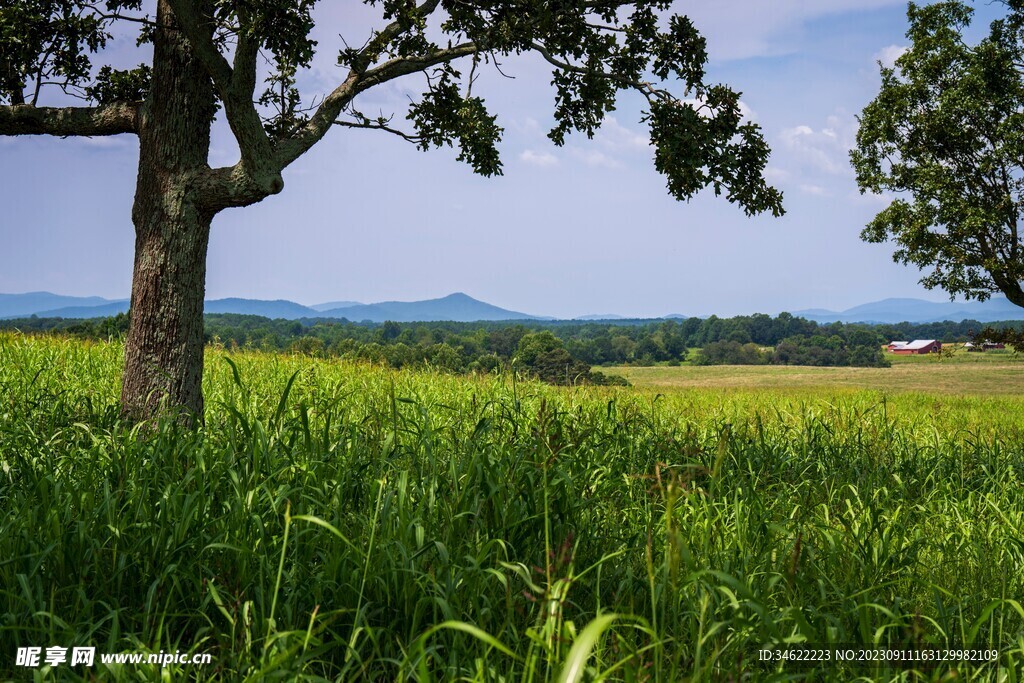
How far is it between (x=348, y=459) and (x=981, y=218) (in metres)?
19.9

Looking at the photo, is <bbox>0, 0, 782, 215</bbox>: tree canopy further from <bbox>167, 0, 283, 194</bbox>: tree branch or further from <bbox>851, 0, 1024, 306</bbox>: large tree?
<bbox>851, 0, 1024, 306</bbox>: large tree

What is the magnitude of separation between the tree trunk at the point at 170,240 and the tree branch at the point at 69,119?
20.5 inches

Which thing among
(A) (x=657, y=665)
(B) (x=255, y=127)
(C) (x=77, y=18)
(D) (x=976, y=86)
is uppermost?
(D) (x=976, y=86)

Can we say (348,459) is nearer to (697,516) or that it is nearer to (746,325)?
(697,516)

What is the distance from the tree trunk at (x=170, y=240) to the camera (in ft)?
24.6

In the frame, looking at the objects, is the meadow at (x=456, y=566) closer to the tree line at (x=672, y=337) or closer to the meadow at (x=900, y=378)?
the meadow at (x=900, y=378)

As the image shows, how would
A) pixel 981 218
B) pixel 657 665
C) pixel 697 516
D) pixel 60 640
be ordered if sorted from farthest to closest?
pixel 981 218 → pixel 697 516 → pixel 60 640 → pixel 657 665

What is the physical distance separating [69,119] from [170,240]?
220cm

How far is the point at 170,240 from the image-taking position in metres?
7.53

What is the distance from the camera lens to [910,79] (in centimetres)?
2094

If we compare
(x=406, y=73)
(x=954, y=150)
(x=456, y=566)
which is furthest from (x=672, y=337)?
(x=456, y=566)

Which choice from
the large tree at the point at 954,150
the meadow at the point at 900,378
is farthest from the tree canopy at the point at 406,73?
the meadow at the point at 900,378

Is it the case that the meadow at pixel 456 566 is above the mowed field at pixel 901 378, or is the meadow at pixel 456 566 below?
above

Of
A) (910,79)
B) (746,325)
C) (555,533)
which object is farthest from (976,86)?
(746,325)
